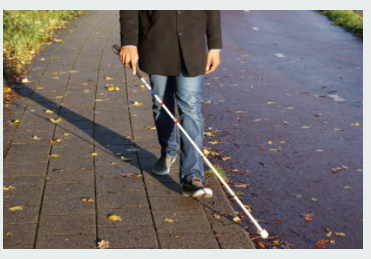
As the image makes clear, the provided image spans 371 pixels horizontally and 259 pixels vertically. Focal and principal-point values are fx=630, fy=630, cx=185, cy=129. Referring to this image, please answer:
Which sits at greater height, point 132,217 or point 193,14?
point 193,14

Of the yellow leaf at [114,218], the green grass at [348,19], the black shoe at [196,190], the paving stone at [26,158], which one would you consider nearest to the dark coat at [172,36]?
the black shoe at [196,190]

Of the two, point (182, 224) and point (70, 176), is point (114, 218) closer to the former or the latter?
point (182, 224)

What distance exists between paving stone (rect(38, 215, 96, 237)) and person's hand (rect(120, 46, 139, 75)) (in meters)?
1.20

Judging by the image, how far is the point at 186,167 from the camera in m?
5.06

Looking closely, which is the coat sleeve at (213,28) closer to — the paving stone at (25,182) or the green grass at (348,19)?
the paving stone at (25,182)

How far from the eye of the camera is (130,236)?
14.0ft

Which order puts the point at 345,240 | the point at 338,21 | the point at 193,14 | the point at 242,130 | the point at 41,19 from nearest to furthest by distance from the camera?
the point at 345,240, the point at 193,14, the point at 242,130, the point at 41,19, the point at 338,21

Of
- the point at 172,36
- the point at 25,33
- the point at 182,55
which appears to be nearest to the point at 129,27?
the point at 172,36

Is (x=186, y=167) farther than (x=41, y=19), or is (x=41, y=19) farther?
(x=41, y=19)

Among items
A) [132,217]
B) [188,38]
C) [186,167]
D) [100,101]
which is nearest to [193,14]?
[188,38]

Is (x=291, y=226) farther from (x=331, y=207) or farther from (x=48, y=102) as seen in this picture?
(x=48, y=102)

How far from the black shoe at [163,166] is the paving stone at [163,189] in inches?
6.9

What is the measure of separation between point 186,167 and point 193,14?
1.21 metres

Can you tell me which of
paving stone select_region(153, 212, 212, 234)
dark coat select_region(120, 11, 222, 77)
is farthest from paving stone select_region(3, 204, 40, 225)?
dark coat select_region(120, 11, 222, 77)
